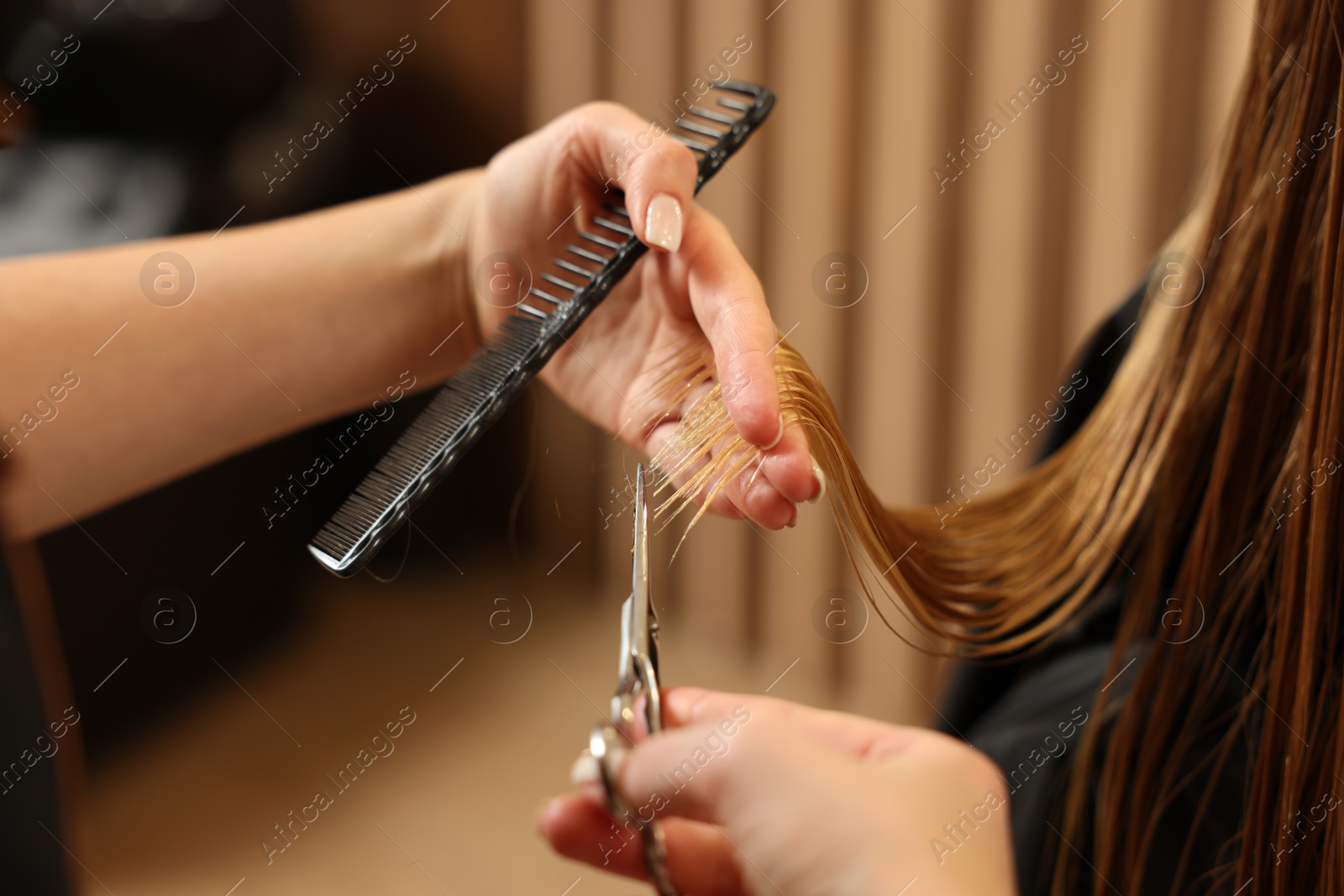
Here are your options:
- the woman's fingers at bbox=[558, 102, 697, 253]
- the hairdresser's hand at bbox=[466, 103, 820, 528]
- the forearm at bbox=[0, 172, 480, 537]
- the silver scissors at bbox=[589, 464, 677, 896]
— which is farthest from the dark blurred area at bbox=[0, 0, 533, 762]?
the silver scissors at bbox=[589, 464, 677, 896]

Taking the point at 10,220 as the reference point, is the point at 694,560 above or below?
below

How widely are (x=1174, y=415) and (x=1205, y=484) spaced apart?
0.04 metres

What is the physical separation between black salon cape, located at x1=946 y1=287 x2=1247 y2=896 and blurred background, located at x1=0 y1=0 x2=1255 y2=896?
32 centimetres

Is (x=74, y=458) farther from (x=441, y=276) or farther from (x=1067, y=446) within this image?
(x=1067, y=446)

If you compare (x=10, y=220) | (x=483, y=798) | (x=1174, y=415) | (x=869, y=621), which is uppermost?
(x=10, y=220)

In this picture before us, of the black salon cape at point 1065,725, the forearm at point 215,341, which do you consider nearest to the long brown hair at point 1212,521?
the black salon cape at point 1065,725

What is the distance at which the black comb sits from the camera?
1.18 feet

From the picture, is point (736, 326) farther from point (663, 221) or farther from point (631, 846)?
point (631, 846)

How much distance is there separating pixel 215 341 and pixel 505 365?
22cm

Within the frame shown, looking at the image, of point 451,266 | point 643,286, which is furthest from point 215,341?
point 643,286

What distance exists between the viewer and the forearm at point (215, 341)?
1.56ft

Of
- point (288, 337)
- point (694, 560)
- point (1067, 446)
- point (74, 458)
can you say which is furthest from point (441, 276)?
point (694, 560)

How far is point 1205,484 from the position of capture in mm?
453

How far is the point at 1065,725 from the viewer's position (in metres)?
0.49
